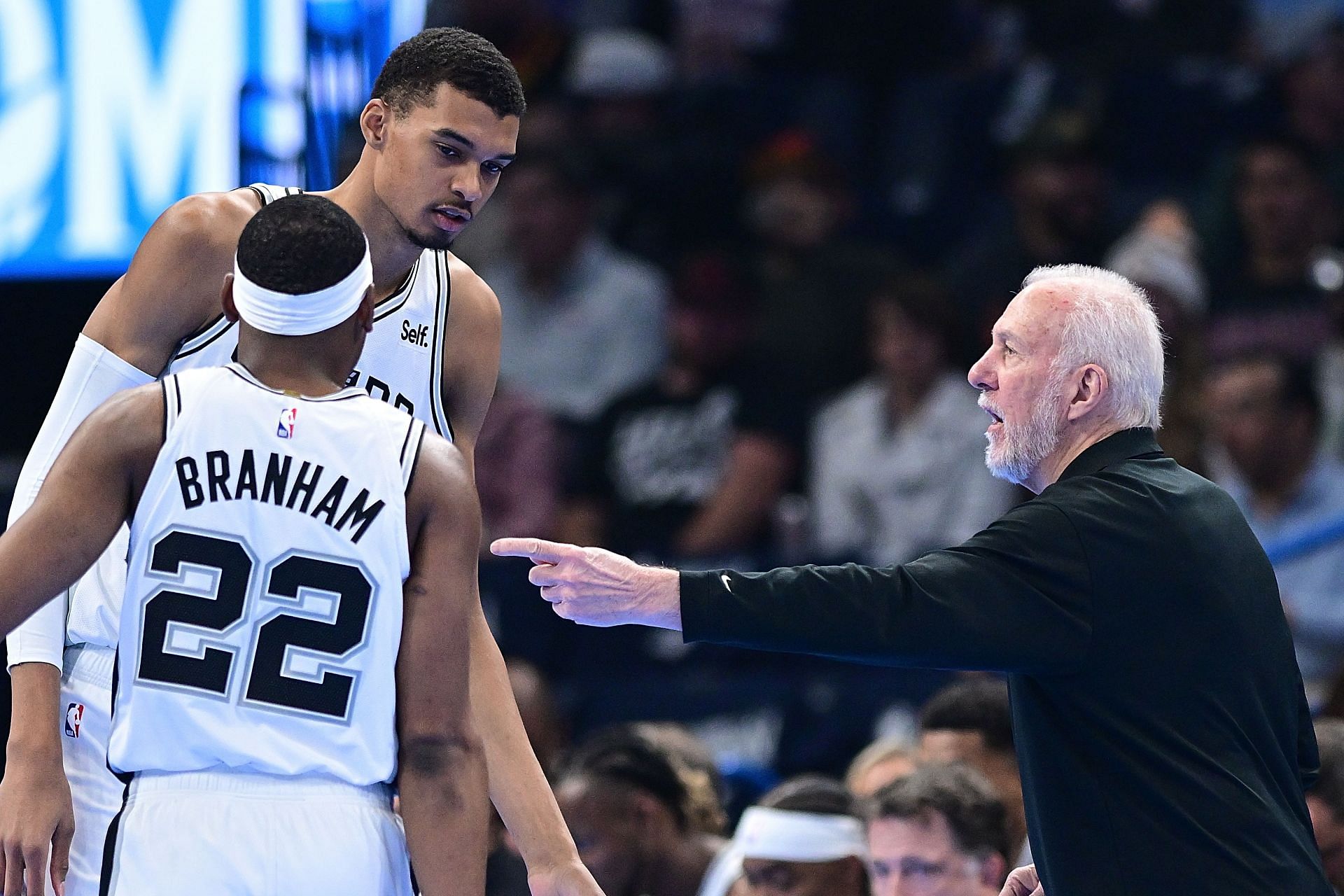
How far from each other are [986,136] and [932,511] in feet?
8.17

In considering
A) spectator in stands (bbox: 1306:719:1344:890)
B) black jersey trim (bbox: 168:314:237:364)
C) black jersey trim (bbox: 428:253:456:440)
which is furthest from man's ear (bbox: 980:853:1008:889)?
black jersey trim (bbox: 168:314:237:364)

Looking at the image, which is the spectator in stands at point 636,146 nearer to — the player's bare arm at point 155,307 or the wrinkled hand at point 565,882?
the player's bare arm at point 155,307

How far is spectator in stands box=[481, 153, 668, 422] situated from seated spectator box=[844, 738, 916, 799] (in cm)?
366

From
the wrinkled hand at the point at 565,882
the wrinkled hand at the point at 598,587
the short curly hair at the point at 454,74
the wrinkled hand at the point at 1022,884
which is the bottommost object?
the wrinkled hand at the point at 1022,884

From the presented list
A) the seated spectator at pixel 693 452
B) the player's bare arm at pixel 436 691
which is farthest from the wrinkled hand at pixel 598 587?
the seated spectator at pixel 693 452

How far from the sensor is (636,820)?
5828 millimetres

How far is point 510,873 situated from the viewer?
6023 mm

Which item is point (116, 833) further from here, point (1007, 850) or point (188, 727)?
point (1007, 850)

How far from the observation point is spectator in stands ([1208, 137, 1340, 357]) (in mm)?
8820

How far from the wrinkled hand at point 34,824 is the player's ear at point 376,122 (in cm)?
144

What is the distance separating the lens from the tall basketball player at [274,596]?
294cm

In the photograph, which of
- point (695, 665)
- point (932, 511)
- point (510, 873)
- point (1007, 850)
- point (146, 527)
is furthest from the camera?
point (932, 511)

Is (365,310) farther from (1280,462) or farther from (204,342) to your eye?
(1280,462)

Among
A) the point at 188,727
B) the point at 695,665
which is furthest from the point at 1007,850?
the point at 188,727
